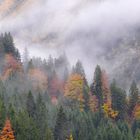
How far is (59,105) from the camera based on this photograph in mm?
141500

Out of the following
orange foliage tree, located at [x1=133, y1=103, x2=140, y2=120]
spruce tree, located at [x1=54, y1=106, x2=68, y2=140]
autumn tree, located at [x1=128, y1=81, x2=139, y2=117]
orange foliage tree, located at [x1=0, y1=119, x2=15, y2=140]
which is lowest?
orange foliage tree, located at [x1=0, y1=119, x2=15, y2=140]

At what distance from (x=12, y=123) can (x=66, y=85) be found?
2259 inches

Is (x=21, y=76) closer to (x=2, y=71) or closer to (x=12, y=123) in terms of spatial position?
(x=2, y=71)

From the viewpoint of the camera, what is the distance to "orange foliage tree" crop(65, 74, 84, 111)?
149m

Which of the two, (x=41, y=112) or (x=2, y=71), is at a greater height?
(x=2, y=71)

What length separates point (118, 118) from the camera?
5674 inches

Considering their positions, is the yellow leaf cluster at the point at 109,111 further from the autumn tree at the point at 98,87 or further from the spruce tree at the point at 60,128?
the spruce tree at the point at 60,128

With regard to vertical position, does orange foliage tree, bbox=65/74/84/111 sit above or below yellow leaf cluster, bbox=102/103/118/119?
above

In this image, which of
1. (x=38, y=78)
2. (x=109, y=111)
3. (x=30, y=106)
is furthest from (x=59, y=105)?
(x=30, y=106)

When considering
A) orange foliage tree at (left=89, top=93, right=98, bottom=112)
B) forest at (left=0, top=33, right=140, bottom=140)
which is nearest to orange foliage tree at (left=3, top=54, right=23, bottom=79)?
forest at (left=0, top=33, right=140, bottom=140)

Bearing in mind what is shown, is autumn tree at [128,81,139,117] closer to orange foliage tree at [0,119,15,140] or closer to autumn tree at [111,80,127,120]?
autumn tree at [111,80,127,120]

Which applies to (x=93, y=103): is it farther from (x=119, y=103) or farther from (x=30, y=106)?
(x=30, y=106)

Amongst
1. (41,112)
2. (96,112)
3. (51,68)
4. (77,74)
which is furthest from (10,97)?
→ (51,68)

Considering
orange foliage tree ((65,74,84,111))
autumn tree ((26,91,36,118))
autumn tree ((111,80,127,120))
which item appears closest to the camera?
autumn tree ((26,91,36,118))
